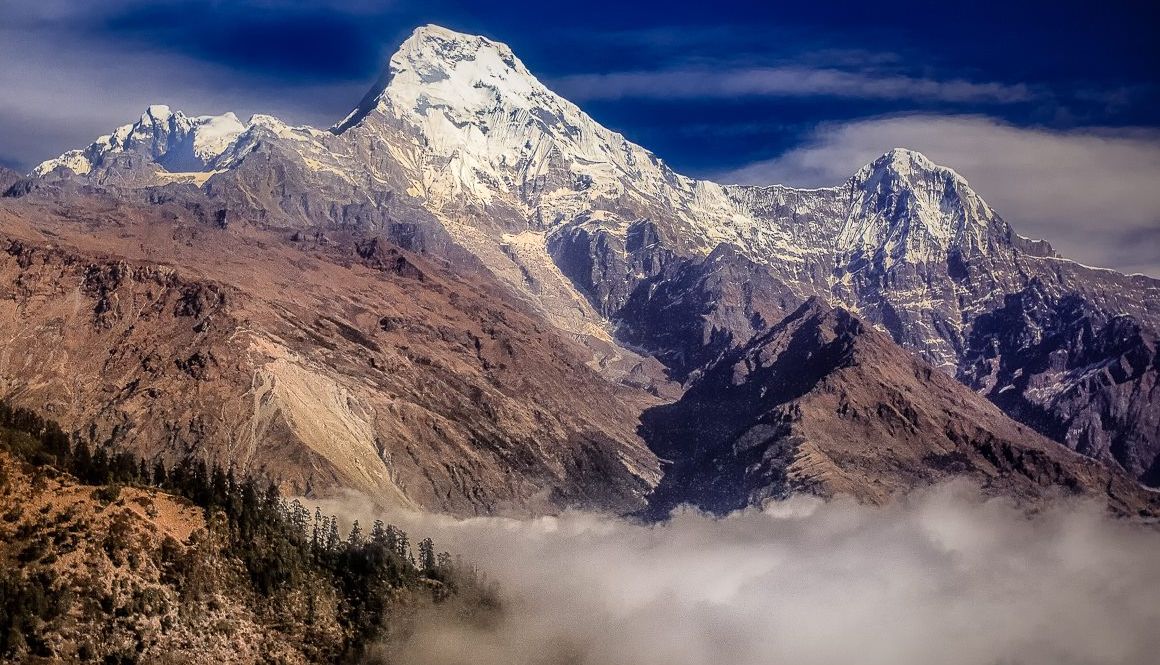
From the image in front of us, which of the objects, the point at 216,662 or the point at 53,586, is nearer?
the point at 53,586

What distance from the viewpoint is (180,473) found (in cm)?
18875

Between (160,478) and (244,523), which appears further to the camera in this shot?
(160,478)

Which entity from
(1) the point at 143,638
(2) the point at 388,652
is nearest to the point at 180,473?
(2) the point at 388,652

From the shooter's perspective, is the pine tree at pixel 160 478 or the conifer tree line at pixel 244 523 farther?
the pine tree at pixel 160 478

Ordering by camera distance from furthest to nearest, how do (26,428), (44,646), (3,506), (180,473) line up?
1. (180,473)
2. (26,428)
3. (3,506)
4. (44,646)

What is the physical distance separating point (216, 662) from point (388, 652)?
38.1 meters

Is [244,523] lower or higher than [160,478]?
lower

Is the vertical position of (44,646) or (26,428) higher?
(26,428)

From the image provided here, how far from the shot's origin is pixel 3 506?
5689 inches

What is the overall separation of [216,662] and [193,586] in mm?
8646

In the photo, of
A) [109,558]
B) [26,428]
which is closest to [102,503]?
[109,558]

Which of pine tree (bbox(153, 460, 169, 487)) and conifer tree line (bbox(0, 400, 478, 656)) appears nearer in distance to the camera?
conifer tree line (bbox(0, 400, 478, 656))

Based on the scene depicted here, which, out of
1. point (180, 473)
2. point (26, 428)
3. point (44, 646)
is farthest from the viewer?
point (180, 473)

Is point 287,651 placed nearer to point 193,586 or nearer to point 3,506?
point 193,586
